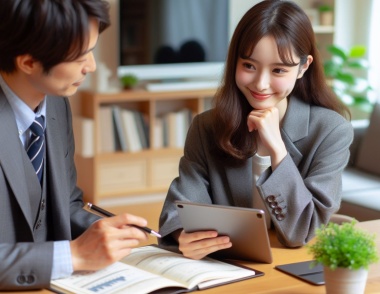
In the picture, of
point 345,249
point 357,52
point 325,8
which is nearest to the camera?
point 345,249

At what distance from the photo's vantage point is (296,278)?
1.87 m

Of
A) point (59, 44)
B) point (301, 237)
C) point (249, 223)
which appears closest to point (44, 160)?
point (59, 44)

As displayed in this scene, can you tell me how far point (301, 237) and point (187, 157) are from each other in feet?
1.33

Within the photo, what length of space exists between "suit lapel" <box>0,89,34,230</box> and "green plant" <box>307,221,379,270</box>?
0.68m

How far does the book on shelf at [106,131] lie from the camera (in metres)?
5.39

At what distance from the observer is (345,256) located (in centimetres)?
161

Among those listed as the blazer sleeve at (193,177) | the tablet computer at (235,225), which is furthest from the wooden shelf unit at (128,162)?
the tablet computer at (235,225)

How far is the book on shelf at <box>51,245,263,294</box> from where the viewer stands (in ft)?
5.71

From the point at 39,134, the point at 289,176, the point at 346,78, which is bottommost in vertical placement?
the point at 346,78

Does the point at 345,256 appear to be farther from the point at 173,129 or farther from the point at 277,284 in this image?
the point at 173,129

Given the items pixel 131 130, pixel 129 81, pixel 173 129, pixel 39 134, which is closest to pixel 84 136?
pixel 131 130

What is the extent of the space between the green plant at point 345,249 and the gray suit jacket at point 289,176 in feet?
1.34

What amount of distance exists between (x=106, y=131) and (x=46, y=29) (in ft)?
12.1

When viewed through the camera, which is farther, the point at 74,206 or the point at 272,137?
Result: the point at 74,206
